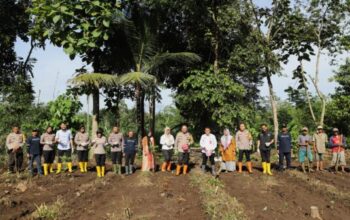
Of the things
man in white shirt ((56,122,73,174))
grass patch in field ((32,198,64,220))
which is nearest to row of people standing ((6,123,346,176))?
man in white shirt ((56,122,73,174))

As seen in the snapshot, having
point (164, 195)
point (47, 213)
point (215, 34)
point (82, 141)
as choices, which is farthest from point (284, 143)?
point (47, 213)

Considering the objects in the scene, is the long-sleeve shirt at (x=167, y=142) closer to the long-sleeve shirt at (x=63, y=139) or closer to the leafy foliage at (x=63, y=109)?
the long-sleeve shirt at (x=63, y=139)

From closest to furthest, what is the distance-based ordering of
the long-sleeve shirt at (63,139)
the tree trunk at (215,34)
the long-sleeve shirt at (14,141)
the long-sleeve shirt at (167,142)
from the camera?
the long-sleeve shirt at (14,141), the long-sleeve shirt at (63,139), the long-sleeve shirt at (167,142), the tree trunk at (215,34)

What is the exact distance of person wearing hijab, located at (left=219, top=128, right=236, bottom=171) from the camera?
14539 mm

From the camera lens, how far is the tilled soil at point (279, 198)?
8953 mm

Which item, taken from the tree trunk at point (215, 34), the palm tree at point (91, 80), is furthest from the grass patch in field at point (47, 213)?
the tree trunk at point (215, 34)

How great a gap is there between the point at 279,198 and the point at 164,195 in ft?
8.23

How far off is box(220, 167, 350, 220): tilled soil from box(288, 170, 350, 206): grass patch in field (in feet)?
0.60

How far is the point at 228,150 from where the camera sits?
1452 centimetres

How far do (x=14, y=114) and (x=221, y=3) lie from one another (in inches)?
369

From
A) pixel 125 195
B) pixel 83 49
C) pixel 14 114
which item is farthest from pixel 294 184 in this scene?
pixel 14 114

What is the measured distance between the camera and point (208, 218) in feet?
27.0

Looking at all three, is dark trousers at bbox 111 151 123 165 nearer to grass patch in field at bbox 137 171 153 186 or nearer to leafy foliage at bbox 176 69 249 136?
grass patch in field at bbox 137 171 153 186

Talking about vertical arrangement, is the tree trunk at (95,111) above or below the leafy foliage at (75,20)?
below
